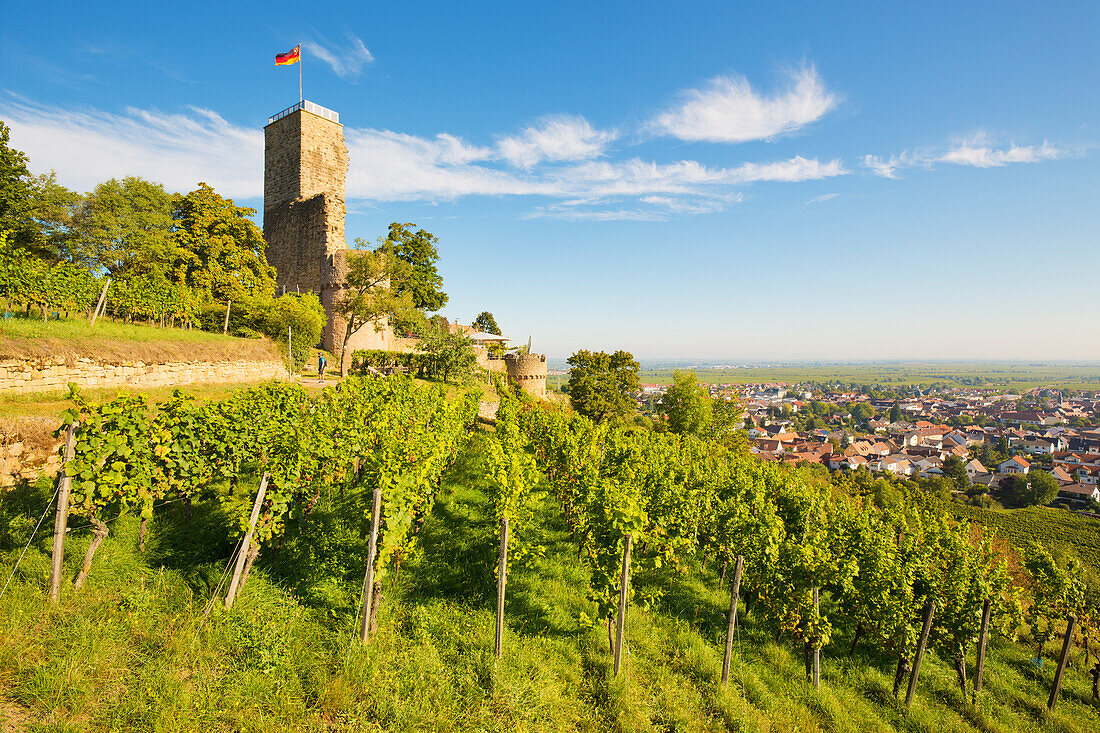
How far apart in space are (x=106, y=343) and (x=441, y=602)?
10.9 meters

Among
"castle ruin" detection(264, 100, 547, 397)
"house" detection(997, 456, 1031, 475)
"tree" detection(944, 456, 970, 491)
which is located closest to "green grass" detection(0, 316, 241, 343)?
"castle ruin" detection(264, 100, 547, 397)

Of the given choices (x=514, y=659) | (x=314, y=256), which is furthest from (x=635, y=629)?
(x=314, y=256)

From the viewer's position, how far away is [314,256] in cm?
2727

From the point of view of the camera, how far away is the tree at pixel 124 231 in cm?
1551

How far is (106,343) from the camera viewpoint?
34.4 ft

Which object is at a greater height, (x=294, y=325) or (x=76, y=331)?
(x=294, y=325)

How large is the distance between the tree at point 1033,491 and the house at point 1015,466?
65.0 feet

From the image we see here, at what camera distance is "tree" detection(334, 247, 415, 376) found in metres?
22.6

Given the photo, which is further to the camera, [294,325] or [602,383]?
[602,383]

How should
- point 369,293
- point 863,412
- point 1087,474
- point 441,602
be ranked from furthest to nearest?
point 863,412
point 1087,474
point 369,293
point 441,602

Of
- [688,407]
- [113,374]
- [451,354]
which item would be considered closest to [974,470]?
[688,407]

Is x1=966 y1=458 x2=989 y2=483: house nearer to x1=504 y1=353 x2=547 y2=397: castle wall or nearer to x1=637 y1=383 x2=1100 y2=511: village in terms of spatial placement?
x1=637 y1=383 x2=1100 y2=511: village

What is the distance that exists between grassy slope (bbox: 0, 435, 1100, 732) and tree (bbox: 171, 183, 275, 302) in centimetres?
1666

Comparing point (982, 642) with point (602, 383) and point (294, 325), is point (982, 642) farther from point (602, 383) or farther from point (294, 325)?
point (294, 325)
